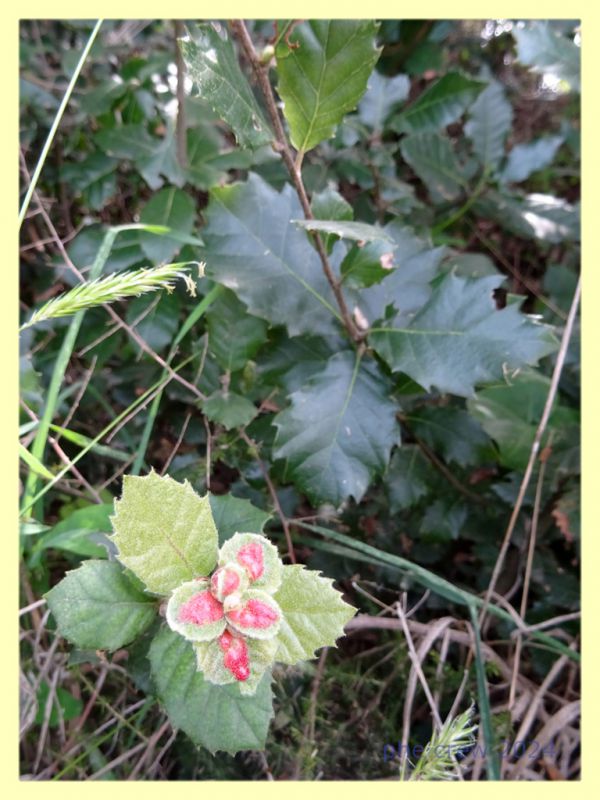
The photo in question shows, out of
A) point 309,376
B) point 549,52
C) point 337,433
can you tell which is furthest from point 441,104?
point 337,433

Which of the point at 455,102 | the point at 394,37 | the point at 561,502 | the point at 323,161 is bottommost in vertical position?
the point at 561,502

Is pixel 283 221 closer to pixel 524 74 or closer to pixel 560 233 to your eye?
pixel 560 233

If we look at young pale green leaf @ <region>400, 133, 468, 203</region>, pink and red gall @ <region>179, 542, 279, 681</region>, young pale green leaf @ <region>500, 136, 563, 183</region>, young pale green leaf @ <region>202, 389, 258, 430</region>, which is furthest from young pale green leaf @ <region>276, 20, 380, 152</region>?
young pale green leaf @ <region>500, 136, 563, 183</region>

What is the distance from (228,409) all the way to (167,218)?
476 mm

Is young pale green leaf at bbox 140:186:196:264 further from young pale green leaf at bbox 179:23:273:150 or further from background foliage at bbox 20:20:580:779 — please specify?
young pale green leaf at bbox 179:23:273:150

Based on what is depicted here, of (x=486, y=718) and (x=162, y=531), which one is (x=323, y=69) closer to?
(x=162, y=531)

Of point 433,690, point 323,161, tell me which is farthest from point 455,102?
point 433,690

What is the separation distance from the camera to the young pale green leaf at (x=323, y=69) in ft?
2.97

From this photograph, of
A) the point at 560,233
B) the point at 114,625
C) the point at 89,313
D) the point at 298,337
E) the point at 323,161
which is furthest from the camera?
the point at 560,233

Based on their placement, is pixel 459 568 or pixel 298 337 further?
pixel 459 568

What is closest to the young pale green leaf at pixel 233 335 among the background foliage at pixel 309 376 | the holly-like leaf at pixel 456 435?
the background foliage at pixel 309 376

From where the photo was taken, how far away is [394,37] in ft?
5.95

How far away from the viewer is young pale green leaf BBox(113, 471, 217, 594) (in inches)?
31.0

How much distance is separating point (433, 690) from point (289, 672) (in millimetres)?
287
